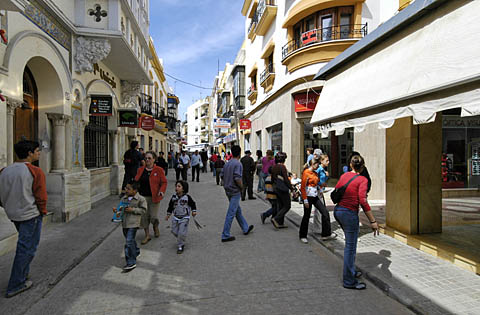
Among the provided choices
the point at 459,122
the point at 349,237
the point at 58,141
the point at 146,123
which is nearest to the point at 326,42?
the point at 459,122

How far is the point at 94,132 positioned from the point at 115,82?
2.51m

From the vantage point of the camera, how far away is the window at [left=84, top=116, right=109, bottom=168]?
9.74 metres

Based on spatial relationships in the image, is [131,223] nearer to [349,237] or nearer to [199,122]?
[349,237]

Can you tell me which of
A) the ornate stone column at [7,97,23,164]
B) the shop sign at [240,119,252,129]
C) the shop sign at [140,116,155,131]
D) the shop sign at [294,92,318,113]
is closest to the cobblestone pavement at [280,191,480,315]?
the ornate stone column at [7,97,23,164]

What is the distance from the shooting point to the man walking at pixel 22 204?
11.4 ft

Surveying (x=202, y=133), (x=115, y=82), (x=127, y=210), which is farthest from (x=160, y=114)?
(x=202, y=133)

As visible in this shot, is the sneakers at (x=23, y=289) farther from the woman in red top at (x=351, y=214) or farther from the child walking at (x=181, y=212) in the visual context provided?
the woman in red top at (x=351, y=214)

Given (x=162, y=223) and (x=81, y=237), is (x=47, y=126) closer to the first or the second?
(x=81, y=237)

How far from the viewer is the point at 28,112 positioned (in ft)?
21.9

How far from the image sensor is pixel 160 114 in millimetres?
25562

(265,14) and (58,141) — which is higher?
(265,14)

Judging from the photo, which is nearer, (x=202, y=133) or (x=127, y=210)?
(x=127, y=210)

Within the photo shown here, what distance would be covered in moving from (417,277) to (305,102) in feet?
32.6

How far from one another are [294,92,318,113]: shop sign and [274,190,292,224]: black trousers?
288 inches
